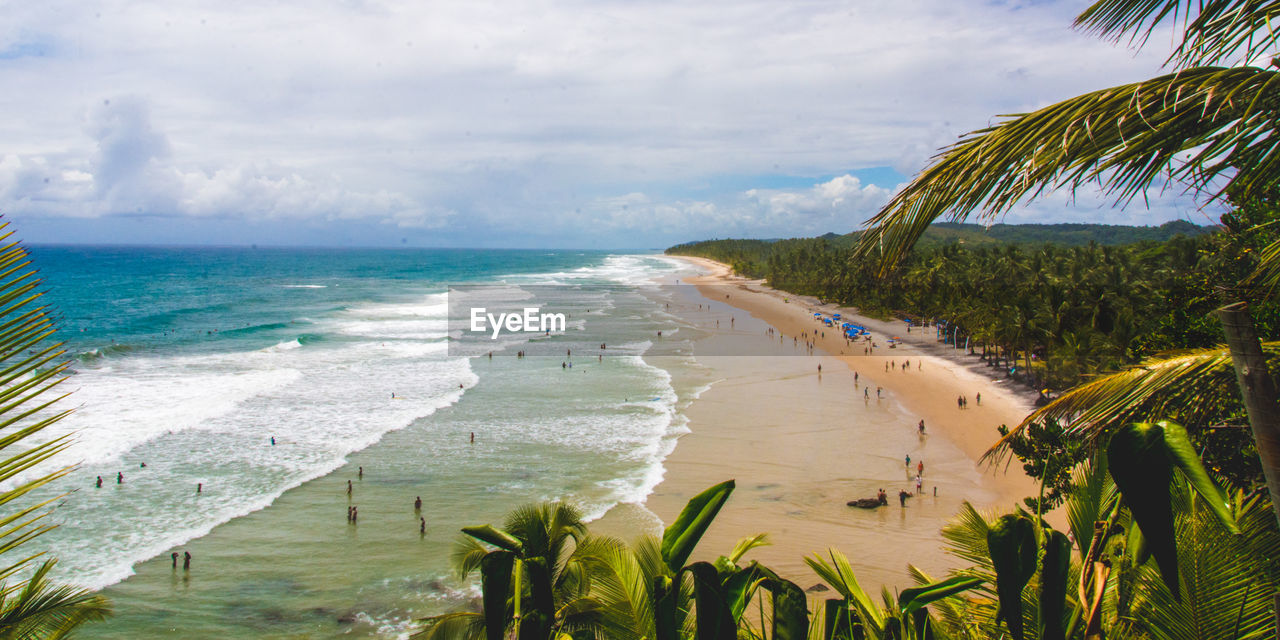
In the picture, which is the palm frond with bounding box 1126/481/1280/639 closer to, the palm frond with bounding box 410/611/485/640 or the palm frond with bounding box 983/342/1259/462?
the palm frond with bounding box 983/342/1259/462

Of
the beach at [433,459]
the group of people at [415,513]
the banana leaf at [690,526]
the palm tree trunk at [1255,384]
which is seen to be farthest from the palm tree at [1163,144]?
the group of people at [415,513]

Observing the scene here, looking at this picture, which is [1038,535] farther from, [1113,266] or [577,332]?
[577,332]

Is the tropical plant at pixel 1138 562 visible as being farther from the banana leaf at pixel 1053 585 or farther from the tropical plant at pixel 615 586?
the tropical plant at pixel 615 586

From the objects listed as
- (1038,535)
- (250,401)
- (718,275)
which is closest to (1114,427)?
(1038,535)

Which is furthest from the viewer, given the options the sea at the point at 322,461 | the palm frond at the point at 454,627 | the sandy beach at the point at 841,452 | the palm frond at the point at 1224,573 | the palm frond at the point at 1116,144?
the sandy beach at the point at 841,452

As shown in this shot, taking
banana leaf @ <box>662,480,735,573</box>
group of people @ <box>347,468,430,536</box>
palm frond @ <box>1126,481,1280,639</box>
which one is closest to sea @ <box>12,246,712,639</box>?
group of people @ <box>347,468,430,536</box>

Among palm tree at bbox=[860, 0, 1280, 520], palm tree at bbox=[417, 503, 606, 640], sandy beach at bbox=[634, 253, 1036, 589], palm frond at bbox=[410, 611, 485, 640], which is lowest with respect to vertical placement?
sandy beach at bbox=[634, 253, 1036, 589]
